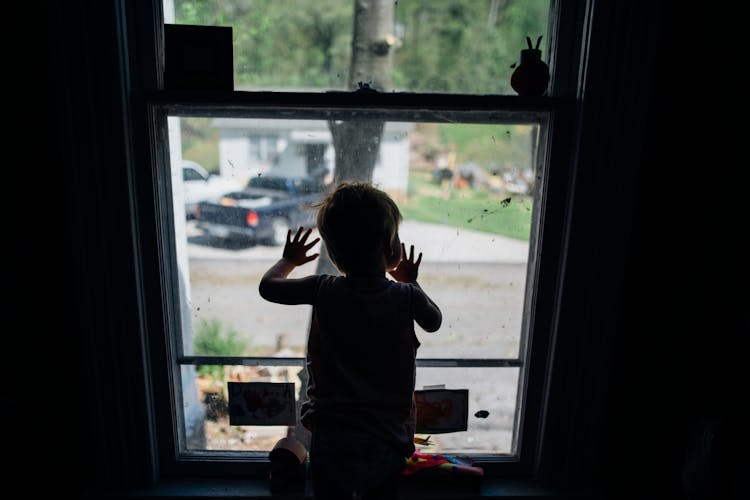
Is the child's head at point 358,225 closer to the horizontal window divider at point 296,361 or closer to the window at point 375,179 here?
the window at point 375,179

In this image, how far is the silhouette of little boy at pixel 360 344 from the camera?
1.01m

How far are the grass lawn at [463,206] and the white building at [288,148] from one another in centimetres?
5

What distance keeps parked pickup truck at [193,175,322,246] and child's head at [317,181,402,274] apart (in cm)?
17

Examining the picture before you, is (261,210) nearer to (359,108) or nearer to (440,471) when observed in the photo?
(359,108)

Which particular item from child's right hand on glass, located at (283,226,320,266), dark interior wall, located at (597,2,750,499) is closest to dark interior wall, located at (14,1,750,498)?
dark interior wall, located at (597,2,750,499)

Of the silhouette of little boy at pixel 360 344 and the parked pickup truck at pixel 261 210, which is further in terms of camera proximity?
the parked pickup truck at pixel 261 210

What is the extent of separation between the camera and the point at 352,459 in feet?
3.34

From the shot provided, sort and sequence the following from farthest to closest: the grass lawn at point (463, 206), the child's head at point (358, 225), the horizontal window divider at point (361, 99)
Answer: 1. the grass lawn at point (463, 206)
2. the horizontal window divider at point (361, 99)
3. the child's head at point (358, 225)

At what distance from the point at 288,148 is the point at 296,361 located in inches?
22.6

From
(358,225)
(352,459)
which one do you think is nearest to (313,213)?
(358,225)

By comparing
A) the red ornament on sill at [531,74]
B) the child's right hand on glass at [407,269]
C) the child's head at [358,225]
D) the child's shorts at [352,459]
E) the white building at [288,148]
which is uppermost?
the red ornament on sill at [531,74]

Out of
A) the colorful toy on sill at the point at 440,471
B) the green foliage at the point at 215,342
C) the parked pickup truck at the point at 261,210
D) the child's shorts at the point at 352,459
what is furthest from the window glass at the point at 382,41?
the colorful toy on sill at the point at 440,471

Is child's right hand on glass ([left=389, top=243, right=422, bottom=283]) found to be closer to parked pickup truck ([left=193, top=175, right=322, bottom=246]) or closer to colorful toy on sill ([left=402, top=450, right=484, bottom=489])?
parked pickup truck ([left=193, top=175, right=322, bottom=246])

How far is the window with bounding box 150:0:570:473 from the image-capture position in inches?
45.1
